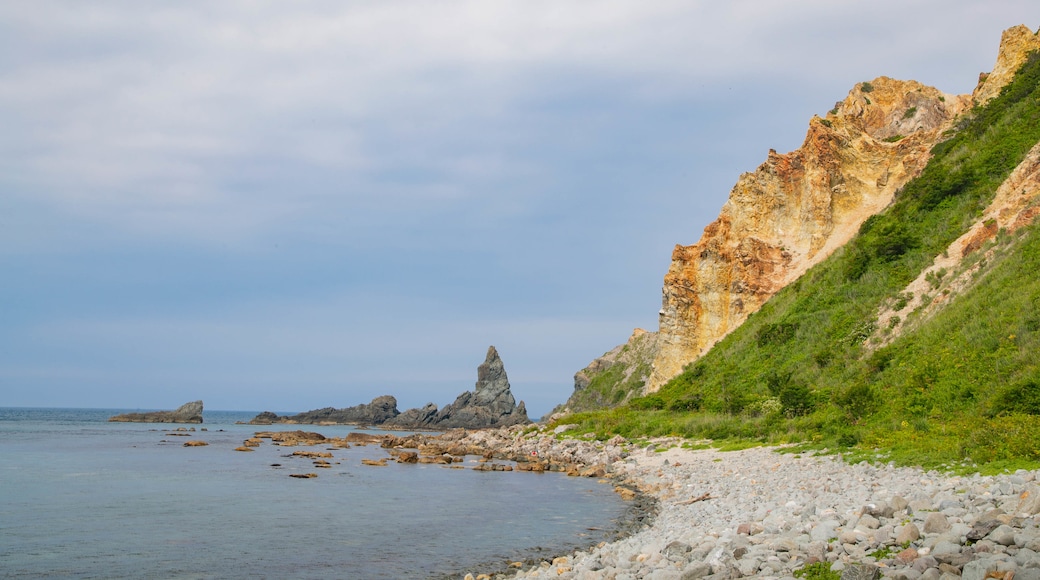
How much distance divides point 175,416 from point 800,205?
10925 cm

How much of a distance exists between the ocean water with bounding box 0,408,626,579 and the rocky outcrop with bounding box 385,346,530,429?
82.6 meters

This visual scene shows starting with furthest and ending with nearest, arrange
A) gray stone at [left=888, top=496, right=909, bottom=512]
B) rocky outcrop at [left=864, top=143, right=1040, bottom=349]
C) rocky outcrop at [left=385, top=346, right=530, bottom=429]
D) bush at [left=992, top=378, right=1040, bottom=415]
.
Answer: rocky outcrop at [left=385, top=346, right=530, bottom=429] < rocky outcrop at [left=864, top=143, right=1040, bottom=349] < bush at [left=992, top=378, right=1040, bottom=415] < gray stone at [left=888, top=496, right=909, bottom=512]

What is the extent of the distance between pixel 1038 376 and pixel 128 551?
2266 cm

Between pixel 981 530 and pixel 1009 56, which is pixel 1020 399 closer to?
pixel 981 530

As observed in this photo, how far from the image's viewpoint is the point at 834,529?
9.62 meters

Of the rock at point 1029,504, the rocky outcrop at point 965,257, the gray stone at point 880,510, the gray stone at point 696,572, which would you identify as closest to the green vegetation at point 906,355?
the rocky outcrop at point 965,257

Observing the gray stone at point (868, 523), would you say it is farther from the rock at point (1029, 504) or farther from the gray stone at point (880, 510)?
the rock at point (1029, 504)

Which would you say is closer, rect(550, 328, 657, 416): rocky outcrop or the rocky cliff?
the rocky cliff

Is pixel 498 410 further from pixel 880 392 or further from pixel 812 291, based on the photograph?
pixel 880 392

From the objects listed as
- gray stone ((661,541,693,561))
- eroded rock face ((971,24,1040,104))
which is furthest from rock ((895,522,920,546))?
eroded rock face ((971,24,1040,104))

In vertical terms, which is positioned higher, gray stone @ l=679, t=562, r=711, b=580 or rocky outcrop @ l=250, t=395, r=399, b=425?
gray stone @ l=679, t=562, r=711, b=580

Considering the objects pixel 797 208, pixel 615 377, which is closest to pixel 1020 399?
pixel 797 208

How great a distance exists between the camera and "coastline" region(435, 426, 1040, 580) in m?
7.51

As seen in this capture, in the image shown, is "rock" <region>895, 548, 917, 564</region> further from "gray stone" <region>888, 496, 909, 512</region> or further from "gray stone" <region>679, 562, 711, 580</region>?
"gray stone" <region>679, 562, 711, 580</region>
